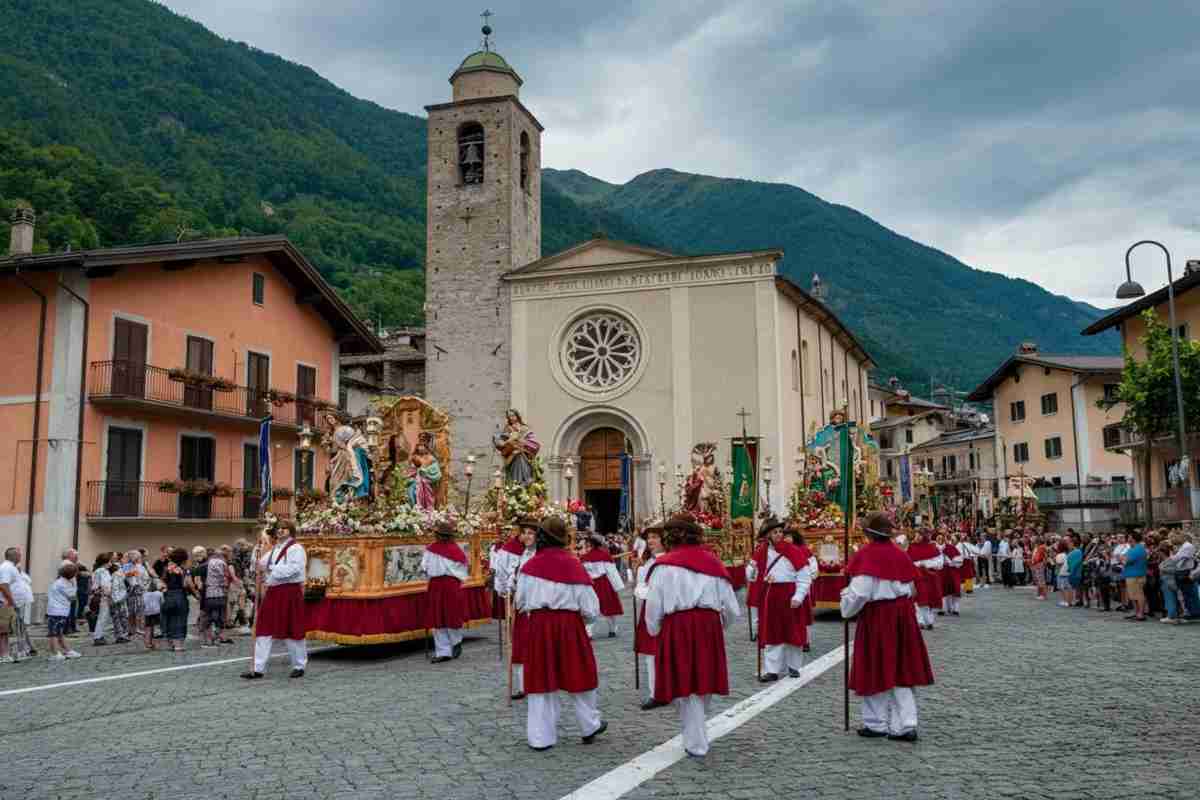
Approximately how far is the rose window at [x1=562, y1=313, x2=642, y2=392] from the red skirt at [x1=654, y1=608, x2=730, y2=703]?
2937 centimetres

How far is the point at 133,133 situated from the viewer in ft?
256

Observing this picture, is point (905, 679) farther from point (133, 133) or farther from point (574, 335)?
point (133, 133)

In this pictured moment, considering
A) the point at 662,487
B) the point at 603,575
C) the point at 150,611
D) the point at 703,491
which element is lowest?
the point at 150,611

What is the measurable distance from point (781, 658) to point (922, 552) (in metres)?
5.94

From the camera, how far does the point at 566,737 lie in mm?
8125

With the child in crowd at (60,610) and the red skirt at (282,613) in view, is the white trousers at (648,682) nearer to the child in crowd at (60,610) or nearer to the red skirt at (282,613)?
the red skirt at (282,613)

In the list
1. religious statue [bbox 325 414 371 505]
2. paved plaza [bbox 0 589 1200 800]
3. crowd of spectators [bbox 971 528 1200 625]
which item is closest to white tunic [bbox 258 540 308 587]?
paved plaza [bbox 0 589 1200 800]

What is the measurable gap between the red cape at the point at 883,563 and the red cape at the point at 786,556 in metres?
3.20

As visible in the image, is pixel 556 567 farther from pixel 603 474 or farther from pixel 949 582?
pixel 603 474

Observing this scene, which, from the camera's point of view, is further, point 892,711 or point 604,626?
point 604,626

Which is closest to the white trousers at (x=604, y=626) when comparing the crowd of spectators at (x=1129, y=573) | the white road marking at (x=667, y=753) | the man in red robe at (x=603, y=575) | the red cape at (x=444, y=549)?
the man in red robe at (x=603, y=575)

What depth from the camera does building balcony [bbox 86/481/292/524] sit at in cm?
2156

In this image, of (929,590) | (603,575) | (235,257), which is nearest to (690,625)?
(603,575)

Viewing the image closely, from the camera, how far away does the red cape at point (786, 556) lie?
37.9 feet
